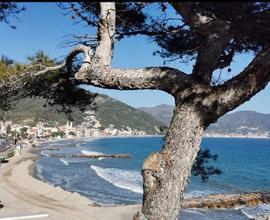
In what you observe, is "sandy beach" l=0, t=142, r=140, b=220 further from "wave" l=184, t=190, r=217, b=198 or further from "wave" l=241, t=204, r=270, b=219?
"wave" l=184, t=190, r=217, b=198

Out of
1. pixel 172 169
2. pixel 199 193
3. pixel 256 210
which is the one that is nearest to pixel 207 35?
pixel 172 169

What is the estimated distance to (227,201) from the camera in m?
26.5

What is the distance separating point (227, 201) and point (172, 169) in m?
24.5

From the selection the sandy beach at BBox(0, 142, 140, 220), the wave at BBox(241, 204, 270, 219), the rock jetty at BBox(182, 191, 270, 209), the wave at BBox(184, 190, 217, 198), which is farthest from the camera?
the wave at BBox(184, 190, 217, 198)

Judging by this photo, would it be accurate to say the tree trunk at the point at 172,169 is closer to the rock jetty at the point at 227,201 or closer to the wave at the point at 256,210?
the wave at the point at 256,210

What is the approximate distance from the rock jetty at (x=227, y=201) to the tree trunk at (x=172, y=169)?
21.6 m

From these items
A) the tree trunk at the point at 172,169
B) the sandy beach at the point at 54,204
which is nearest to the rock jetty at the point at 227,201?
the sandy beach at the point at 54,204

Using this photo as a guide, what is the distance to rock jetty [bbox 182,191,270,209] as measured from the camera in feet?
81.6

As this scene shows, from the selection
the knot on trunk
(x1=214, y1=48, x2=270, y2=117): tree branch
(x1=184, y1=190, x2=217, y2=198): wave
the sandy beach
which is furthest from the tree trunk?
(x1=184, y1=190, x2=217, y2=198): wave

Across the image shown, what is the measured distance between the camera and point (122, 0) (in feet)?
14.3

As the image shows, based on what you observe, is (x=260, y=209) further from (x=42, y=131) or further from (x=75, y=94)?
(x=42, y=131)

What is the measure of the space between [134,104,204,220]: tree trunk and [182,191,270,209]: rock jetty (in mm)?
21623

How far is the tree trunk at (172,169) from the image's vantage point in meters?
3.03

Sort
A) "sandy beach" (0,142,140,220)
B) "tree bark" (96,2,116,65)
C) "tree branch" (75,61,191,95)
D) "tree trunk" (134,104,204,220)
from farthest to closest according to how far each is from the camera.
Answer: "sandy beach" (0,142,140,220) < "tree bark" (96,2,116,65) < "tree branch" (75,61,191,95) < "tree trunk" (134,104,204,220)
